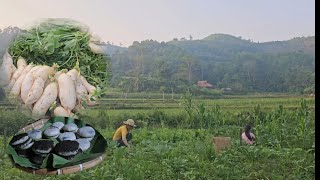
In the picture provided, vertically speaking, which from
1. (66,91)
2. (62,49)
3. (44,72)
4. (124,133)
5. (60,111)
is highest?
(62,49)

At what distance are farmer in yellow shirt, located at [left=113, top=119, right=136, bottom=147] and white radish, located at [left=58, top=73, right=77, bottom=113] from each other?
0.33 meters

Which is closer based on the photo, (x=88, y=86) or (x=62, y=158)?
(x=62, y=158)

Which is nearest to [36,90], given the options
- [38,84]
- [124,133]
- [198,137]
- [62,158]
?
[38,84]

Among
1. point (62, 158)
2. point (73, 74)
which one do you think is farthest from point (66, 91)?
point (62, 158)

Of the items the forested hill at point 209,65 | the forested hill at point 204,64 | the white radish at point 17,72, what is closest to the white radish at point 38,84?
the white radish at point 17,72

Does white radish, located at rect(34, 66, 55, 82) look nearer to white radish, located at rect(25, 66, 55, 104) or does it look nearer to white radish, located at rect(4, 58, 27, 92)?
white radish, located at rect(25, 66, 55, 104)

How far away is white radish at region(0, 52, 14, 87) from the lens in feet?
12.1

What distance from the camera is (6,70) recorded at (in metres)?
3.68

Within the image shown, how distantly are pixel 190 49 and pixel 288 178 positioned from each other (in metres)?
0.96

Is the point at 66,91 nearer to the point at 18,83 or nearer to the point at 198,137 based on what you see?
the point at 18,83

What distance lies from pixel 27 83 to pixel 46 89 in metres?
0.13

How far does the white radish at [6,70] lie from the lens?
367cm

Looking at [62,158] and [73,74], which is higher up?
[73,74]

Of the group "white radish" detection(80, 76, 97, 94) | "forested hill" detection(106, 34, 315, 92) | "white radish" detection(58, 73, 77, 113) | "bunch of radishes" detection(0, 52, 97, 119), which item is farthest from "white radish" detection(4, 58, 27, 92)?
"forested hill" detection(106, 34, 315, 92)
